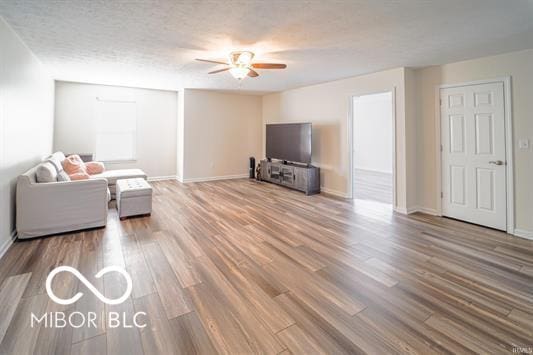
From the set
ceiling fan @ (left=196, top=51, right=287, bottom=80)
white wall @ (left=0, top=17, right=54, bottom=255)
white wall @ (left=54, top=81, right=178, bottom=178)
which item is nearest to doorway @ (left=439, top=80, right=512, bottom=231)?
ceiling fan @ (left=196, top=51, right=287, bottom=80)

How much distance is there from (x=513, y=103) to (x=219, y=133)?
639cm

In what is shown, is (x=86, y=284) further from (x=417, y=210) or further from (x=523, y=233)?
(x=523, y=233)

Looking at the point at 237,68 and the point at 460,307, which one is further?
the point at 237,68

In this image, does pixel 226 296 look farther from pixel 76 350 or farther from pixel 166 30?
pixel 166 30

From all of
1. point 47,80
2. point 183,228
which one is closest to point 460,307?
point 183,228

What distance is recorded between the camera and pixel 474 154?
3.97 metres

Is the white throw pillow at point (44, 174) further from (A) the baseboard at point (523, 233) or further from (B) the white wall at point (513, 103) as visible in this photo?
(A) the baseboard at point (523, 233)

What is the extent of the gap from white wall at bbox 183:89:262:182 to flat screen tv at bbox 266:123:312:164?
1.12m

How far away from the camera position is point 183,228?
3.71 meters

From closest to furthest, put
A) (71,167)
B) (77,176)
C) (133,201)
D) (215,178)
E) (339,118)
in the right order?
(133,201) → (77,176) → (71,167) → (339,118) → (215,178)

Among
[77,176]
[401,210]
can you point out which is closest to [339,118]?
[401,210]

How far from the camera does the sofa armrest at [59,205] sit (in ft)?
10.5

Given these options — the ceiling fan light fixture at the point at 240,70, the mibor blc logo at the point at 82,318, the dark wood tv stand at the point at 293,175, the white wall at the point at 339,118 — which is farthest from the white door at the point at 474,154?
the mibor blc logo at the point at 82,318

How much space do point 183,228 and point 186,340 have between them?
220 centimetres
